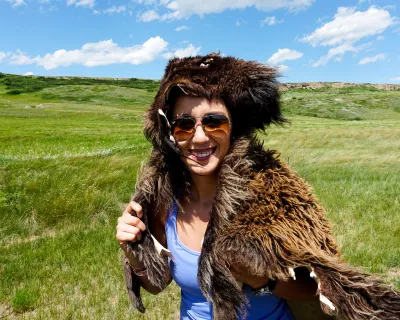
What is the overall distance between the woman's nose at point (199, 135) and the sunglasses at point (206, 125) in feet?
0.05

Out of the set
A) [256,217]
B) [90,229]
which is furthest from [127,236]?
[90,229]

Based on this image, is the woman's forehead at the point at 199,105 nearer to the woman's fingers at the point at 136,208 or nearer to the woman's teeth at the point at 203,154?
the woman's teeth at the point at 203,154

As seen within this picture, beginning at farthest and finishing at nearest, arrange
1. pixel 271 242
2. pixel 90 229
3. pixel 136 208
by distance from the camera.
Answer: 1. pixel 90 229
2. pixel 136 208
3. pixel 271 242

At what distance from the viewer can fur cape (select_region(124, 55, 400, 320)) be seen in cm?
149

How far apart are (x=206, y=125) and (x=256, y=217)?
0.49 meters

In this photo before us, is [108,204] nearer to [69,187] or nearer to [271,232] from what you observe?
[69,187]

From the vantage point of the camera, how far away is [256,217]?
5.57ft

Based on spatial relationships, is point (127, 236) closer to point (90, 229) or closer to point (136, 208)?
point (136, 208)

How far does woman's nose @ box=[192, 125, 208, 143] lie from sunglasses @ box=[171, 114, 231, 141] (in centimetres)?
2

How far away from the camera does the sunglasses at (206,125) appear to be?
1.79 m

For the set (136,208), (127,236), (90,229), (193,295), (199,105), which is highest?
(199,105)

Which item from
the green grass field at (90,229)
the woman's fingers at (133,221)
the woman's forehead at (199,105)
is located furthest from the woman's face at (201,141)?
the woman's fingers at (133,221)

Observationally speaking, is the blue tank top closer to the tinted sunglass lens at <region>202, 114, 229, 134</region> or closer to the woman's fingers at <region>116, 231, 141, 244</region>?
the woman's fingers at <region>116, 231, 141, 244</region>

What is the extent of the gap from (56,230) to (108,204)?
113cm
